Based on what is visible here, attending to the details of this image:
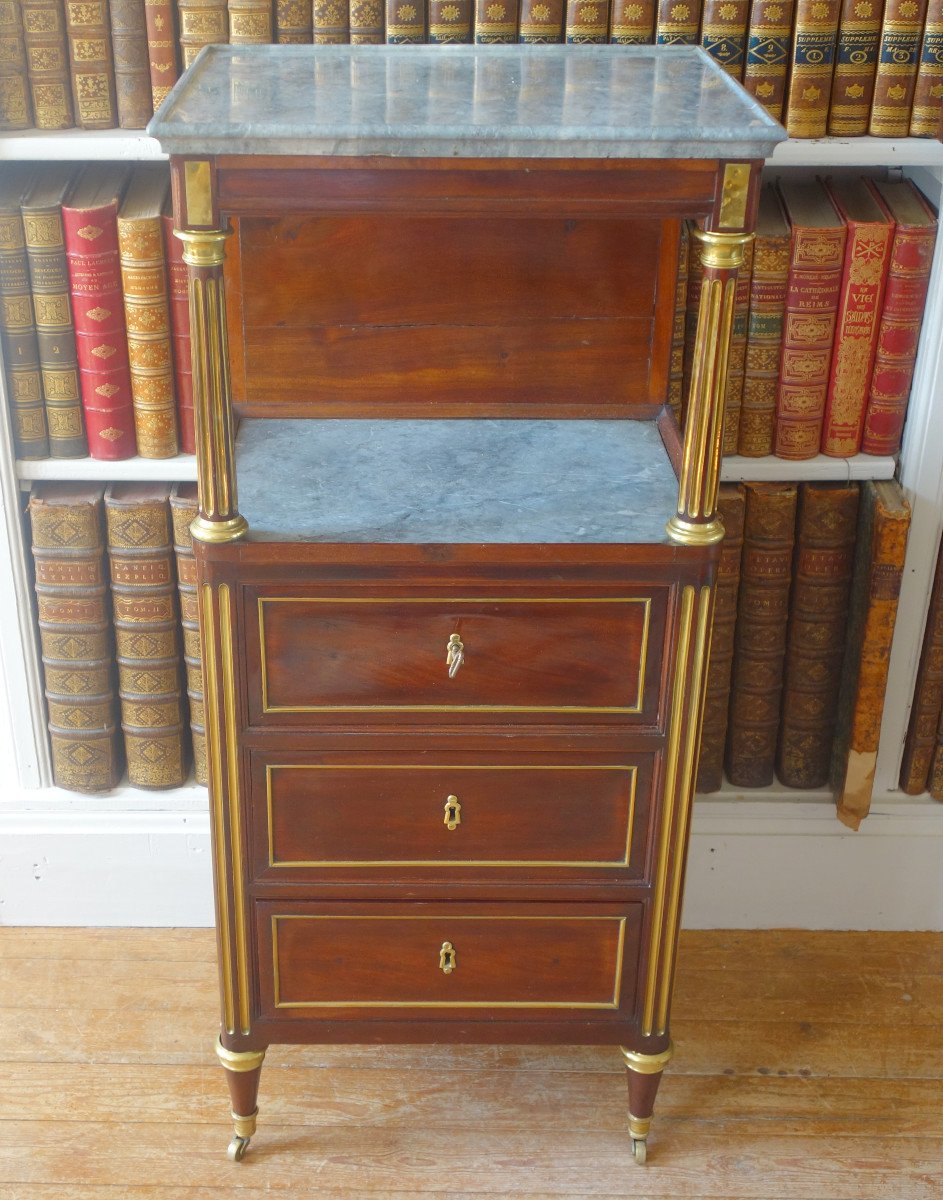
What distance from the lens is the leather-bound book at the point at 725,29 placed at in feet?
6.17

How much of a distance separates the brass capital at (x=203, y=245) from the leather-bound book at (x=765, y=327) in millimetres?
821

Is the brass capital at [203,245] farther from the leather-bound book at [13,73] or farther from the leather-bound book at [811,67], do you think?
the leather-bound book at [811,67]

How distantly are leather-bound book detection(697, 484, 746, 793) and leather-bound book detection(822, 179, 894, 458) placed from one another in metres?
0.16

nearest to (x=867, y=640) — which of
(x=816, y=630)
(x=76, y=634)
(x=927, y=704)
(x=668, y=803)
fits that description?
(x=816, y=630)

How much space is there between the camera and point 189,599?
86.8 inches

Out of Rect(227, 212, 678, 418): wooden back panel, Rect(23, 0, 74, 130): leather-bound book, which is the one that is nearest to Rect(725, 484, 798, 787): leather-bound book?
Rect(227, 212, 678, 418): wooden back panel

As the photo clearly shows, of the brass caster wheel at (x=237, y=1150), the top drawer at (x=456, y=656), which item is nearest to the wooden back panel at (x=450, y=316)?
the top drawer at (x=456, y=656)

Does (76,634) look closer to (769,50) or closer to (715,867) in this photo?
(715,867)

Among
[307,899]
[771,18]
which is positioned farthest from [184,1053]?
[771,18]

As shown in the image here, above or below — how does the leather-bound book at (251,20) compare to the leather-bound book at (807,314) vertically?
above

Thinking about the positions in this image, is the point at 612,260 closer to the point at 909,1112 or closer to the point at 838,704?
the point at 838,704

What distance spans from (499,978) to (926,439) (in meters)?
0.96

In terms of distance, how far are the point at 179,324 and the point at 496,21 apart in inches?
22.9

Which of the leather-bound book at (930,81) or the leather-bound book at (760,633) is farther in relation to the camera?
the leather-bound book at (760,633)
